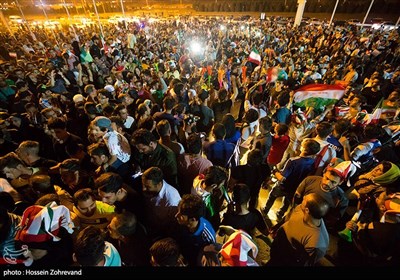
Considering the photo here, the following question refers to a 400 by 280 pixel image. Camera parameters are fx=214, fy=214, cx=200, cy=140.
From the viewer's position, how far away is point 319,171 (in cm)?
348

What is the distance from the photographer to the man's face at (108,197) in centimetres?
247

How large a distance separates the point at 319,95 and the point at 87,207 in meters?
4.88

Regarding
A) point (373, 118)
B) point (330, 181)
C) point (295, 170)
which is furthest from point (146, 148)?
point (373, 118)

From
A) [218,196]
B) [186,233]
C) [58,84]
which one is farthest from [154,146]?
[58,84]

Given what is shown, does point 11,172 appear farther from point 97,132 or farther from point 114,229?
point 114,229

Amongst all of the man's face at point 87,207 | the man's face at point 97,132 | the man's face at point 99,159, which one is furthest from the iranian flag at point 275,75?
the man's face at point 87,207

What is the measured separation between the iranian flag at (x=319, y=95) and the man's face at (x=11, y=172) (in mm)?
5287

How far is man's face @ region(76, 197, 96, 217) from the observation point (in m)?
2.52

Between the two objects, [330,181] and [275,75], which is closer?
[330,181]

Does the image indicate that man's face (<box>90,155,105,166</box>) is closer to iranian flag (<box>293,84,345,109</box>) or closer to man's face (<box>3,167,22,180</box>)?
man's face (<box>3,167,22,180</box>)

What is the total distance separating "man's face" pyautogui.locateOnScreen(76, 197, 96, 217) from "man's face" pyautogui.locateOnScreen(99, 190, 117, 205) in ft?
0.52

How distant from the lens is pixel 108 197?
2.50m

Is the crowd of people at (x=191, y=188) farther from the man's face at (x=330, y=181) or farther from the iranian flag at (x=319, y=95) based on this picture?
the iranian flag at (x=319, y=95)

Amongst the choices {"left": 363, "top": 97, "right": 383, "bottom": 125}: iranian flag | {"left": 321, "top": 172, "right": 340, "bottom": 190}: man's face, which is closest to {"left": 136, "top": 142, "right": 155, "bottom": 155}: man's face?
{"left": 321, "top": 172, "right": 340, "bottom": 190}: man's face
